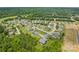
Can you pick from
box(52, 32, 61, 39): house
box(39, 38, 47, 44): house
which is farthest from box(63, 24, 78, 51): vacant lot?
box(39, 38, 47, 44): house

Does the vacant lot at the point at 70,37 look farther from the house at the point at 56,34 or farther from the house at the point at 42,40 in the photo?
the house at the point at 42,40

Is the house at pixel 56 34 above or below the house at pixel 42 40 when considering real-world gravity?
above

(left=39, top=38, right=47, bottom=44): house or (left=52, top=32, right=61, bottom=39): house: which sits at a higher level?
(left=52, top=32, right=61, bottom=39): house

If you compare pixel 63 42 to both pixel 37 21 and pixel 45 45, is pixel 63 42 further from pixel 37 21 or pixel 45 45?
pixel 37 21

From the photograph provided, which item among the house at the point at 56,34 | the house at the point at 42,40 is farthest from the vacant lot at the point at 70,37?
the house at the point at 42,40

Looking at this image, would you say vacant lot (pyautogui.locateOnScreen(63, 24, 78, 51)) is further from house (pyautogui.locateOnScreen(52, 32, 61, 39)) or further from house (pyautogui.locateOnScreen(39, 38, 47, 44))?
house (pyautogui.locateOnScreen(39, 38, 47, 44))

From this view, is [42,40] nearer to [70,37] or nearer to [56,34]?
[56,34]

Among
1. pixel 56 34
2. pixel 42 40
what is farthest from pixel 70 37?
pixel 42 40
